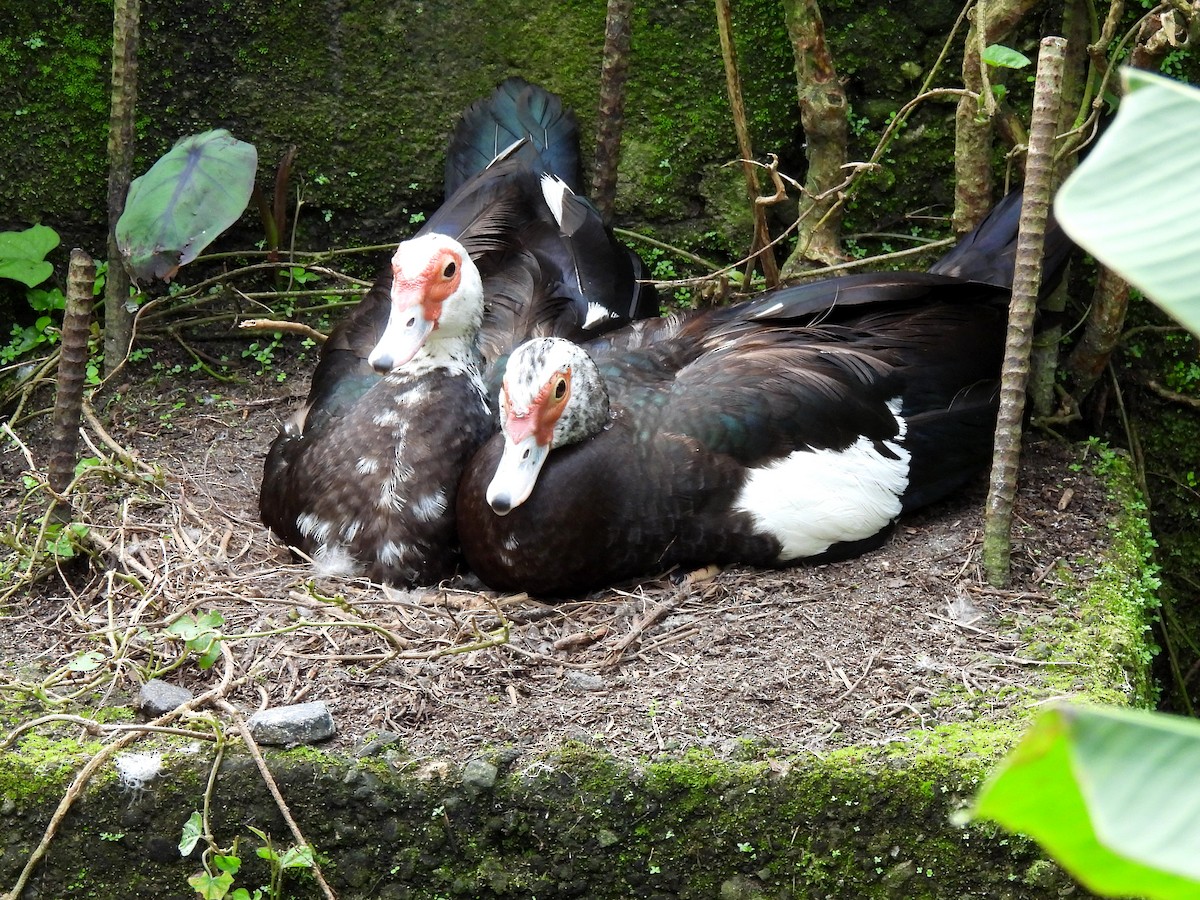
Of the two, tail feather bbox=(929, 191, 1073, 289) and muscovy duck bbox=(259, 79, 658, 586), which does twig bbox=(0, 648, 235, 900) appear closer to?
muscovy duck bbox=(259, 79, 658, 586)

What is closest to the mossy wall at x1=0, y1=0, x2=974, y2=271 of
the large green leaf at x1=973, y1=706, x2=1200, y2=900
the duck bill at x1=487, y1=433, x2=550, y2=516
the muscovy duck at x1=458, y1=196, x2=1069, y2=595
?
the muscovy duck at x1=458, y1=196, x2=1069, y2=595

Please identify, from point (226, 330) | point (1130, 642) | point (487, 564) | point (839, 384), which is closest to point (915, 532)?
point (839, 384)

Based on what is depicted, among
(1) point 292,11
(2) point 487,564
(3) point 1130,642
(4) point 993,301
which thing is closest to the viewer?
(3) point 1130,642

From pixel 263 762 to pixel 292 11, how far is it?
266 centimetres

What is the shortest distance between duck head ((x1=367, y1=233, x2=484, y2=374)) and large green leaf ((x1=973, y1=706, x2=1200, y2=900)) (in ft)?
8.47

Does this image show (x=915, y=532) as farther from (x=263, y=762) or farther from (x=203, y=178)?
(x=203, y=178)

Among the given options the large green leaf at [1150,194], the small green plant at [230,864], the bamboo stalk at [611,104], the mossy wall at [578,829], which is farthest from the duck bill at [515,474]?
the large green leaf at [1150,194]

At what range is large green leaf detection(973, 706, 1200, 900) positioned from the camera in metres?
0.73

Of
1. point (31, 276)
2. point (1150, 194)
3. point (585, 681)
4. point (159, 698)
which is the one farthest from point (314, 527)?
point (1150, 194)

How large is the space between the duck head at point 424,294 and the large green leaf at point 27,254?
1.30 metres

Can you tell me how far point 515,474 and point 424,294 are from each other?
1.98 ft

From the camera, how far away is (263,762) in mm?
2252

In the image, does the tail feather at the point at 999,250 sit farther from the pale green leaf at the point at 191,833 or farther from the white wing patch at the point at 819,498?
the pale green leaf at the point at 191,833

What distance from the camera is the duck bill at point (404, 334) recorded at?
3.25 m
